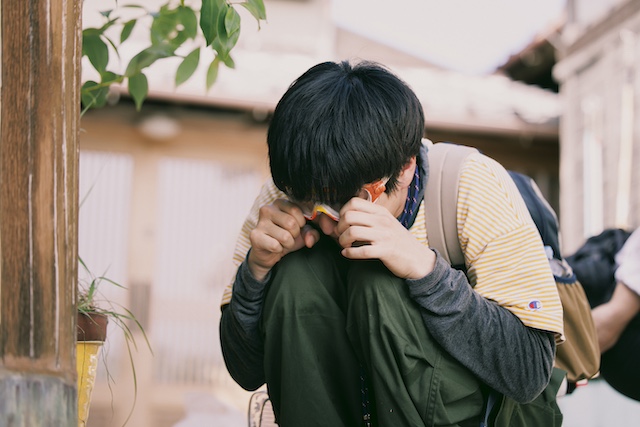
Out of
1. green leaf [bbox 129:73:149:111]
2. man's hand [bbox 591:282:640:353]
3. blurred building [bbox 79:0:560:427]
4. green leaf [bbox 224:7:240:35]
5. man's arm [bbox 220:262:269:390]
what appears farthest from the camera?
blurred building [bbox 79:0:560:427]

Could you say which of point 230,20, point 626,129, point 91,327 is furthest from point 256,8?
point 626,129

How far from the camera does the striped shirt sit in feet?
5.98

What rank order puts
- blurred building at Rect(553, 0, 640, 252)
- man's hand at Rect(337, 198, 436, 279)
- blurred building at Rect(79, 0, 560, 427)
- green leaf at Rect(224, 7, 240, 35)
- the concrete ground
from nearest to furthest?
man's hand at Rect(337, 198, 436, 279) → green leaf at Rect(224, 7, 240, 35) → the concrete ground → blurred building at Rect(553, 0, 640, 252) → blurred building at Rect(79, 0, 560, 427)

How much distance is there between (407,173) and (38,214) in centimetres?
82

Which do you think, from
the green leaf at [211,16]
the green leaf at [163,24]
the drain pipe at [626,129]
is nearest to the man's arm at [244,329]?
the green leaf at [211,16]

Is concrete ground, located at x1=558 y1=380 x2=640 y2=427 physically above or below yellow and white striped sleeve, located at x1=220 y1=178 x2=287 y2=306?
below

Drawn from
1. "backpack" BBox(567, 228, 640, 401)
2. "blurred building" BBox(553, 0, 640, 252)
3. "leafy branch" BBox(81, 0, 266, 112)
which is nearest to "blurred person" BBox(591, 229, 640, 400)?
"backpack" BBox(567, 228, 640, 401)

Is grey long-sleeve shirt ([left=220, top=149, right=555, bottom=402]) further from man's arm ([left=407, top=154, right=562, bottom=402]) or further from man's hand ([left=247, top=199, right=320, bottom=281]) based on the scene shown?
man's hand ([left=247, top=199, right=320, bottom=281])

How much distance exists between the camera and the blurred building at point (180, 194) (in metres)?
6.33

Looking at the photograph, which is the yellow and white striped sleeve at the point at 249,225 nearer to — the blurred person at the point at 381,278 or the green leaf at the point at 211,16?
the blurred person at the point at 381,278

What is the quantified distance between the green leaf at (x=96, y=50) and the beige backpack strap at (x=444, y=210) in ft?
3.17

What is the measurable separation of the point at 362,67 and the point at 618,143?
16.1 ft

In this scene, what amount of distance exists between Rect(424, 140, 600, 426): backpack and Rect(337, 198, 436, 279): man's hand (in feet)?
0.50

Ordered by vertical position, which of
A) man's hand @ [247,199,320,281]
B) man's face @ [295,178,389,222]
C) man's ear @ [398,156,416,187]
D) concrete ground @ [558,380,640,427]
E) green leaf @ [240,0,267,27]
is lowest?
concrete ground @ [558,380,640,427]
